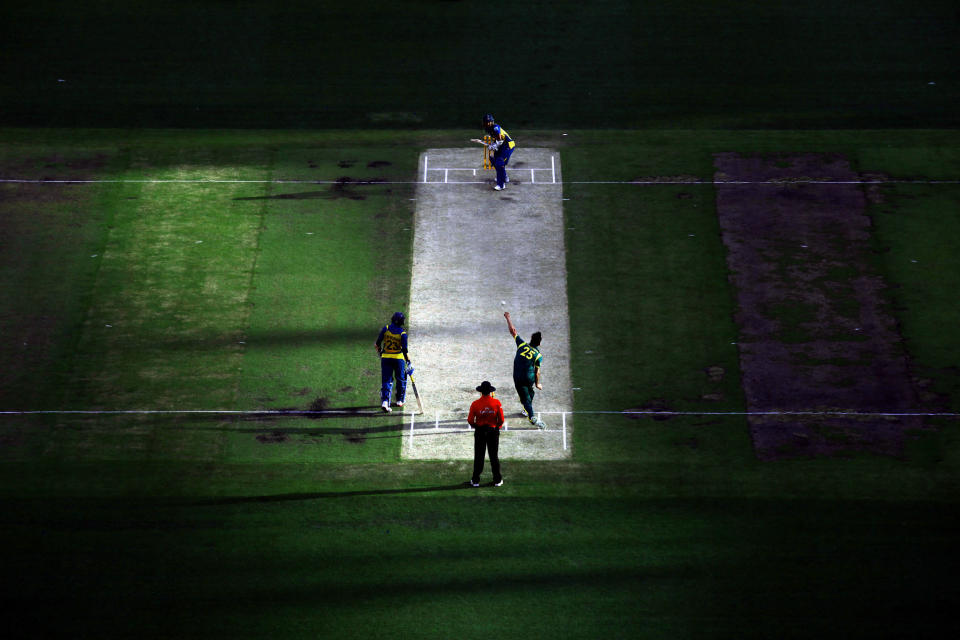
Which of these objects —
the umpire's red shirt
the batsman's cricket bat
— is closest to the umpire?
the umpire's red shirt

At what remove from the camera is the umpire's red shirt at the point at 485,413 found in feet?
72.4

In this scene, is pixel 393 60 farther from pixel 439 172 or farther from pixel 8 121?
pixel 8 121

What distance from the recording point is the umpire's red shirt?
2208 centimetres

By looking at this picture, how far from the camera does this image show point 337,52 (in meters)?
36.3

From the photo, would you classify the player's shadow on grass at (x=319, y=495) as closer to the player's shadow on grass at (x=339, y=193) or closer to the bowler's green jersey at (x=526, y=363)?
the bowler's green jersey at (x=526, y=363)

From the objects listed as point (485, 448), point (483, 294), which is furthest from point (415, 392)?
point (483, 294)

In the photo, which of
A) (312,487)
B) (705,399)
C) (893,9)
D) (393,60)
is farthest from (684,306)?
(893,9)

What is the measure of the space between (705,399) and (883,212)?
788 centimetres

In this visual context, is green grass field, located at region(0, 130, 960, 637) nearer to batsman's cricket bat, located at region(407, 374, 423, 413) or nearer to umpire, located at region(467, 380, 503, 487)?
umpire, located at region(467, 380, 503, 487)

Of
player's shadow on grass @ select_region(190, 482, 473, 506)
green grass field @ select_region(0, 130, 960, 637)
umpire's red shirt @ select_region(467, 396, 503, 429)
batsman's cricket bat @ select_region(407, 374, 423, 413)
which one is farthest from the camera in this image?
batsman's cricket bat @ select_region(407, 374, 423, 413)

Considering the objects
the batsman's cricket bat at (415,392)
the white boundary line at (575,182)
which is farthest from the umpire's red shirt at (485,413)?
the white boundary line at (575,182)

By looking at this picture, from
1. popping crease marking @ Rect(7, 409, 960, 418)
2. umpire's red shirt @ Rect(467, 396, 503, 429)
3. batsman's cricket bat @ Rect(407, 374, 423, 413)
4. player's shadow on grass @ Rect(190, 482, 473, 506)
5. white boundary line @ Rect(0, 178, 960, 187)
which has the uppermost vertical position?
white boundary line @ Rect(0, 178, 960, 187)

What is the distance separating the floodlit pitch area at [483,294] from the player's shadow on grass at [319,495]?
0.88 metres

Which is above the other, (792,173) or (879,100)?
(879,100)
